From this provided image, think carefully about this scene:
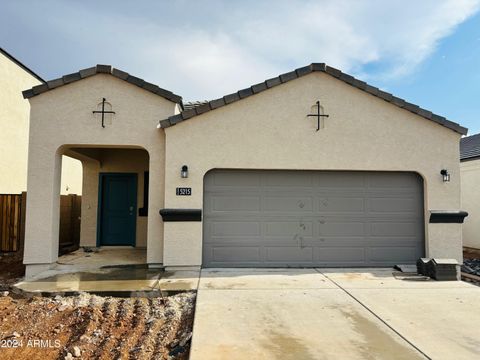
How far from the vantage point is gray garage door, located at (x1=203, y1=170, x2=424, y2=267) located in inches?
279

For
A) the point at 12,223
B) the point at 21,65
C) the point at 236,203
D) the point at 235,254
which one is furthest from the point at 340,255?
the point at 21,65

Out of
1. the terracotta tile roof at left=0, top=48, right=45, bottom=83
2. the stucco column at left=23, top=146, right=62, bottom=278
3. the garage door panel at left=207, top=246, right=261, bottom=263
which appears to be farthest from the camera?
the terracotta tile roof at left=0, top=48, right=45, bottom=83

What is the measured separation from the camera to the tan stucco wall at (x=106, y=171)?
938 cm

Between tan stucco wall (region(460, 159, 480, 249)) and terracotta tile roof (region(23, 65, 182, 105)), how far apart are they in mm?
10874

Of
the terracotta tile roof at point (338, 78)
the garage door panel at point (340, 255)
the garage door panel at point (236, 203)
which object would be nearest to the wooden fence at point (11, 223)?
the terracotta tile roof at point (338, 78)

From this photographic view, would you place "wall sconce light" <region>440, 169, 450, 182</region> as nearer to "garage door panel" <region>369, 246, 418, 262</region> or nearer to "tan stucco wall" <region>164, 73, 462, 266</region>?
"tan stucco wall" <region>164, 73, 462, 266</region>

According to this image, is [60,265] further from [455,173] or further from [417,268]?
[455,173]

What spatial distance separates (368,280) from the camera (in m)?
6.14

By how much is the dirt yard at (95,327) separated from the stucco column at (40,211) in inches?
58.5

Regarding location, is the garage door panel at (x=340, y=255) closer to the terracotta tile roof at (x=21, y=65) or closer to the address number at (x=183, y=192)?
the address number at (x=183, y=192)

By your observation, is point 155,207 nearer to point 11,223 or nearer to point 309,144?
point 309,144

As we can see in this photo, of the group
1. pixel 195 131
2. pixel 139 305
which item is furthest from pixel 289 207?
A: pixel 139 305

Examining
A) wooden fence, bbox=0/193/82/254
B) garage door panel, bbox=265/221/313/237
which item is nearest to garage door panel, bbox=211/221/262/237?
garage door panel, bbox=265/221/313/237

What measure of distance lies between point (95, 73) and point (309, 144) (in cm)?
515
